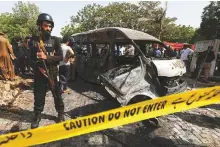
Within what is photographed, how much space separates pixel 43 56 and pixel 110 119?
2.37 metres

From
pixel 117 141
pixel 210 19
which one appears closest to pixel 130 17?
pixel 210 19

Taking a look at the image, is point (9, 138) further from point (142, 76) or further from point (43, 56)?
point (142, 76)

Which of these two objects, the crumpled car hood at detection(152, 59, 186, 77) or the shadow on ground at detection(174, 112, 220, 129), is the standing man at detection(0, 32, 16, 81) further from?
the shadow on ground at detection(174, 112, 220, 129)

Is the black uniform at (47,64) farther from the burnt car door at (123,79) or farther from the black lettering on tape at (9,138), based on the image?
the black lettering on tape at (9,138)

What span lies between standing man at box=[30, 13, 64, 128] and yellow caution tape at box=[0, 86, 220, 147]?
7.68 feet

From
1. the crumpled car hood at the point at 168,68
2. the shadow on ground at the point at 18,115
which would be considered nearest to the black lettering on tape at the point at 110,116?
the crumpled car hood at the point at 168,68

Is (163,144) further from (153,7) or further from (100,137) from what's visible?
(153,7)

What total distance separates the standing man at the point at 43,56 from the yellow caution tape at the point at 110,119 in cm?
234

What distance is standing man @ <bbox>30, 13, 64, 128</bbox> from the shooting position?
502 cm

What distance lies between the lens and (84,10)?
45.7 m

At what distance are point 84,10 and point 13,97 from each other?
39.5m

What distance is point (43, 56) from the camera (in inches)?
195

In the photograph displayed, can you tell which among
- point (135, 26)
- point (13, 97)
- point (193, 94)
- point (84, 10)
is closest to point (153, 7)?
point (135, 26)

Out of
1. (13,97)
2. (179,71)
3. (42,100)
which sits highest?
(179,71)
